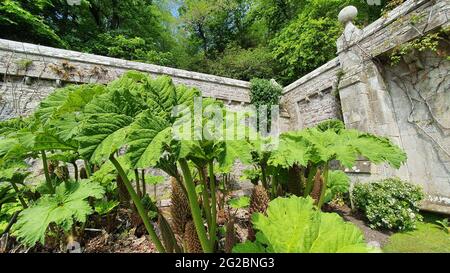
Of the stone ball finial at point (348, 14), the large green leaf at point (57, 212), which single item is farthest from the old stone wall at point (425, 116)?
the large green leaf at point (57, 212)

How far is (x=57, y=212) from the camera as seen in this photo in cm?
155

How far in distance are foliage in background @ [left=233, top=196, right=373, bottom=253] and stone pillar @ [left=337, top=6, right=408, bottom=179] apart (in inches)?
177

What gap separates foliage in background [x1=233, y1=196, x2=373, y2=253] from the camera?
1.30 meters

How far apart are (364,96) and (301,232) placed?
5356mm

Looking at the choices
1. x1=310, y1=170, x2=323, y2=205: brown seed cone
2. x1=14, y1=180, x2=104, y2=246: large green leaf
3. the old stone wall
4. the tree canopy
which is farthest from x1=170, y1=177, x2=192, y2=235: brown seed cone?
the tree canopy

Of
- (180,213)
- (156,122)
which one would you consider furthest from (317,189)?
(156,122)

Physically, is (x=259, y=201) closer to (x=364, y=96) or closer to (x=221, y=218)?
(x=221, y=218)

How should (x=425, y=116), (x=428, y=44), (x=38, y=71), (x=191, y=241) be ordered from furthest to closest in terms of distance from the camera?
(x=38, y=71) < (x=425, y=116) < (x=428, y=44) < (x=191, y=241)

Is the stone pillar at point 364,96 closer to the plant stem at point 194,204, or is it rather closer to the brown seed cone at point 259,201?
the brown seed cone at point 259,201

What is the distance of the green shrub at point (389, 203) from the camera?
3822mm
